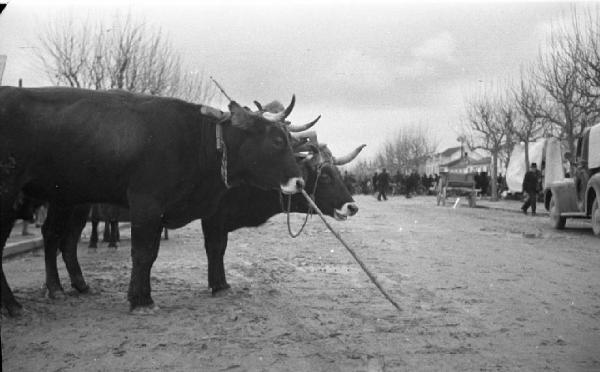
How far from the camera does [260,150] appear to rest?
6355 millimetres

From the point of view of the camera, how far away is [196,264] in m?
9.47

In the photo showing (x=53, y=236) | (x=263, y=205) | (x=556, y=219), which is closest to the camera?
A: (x=53, y=236)

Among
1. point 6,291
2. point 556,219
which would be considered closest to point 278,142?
point 6,291

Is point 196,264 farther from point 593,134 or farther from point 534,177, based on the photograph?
point 534,177

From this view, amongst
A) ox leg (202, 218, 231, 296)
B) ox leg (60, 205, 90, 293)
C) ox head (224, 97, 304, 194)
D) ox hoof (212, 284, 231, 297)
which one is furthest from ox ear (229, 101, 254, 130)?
ox leg (60, 205, 90, 293)

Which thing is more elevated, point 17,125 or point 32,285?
point 17,125

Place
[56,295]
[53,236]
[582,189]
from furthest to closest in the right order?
[582,189] → [53,236] → [56,295]

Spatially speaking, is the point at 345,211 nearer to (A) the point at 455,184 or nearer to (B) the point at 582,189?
(B) the point at 582,189

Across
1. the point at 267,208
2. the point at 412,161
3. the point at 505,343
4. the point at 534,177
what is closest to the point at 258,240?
the point at 267,208

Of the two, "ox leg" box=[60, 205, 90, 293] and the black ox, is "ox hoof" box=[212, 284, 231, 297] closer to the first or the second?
the black ox

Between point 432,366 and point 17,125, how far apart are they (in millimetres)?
4181

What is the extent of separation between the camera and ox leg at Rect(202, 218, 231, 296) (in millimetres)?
6926

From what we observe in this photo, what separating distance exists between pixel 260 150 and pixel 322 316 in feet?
5.95

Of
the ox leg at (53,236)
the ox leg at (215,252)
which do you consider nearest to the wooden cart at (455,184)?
the ox leg at (215,252)
